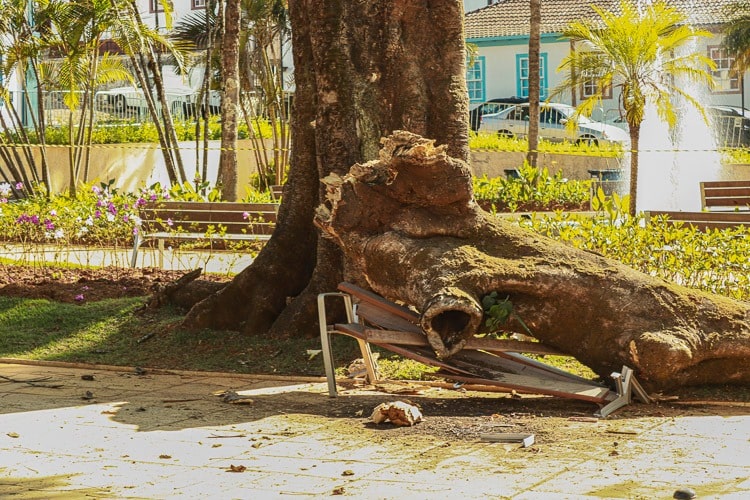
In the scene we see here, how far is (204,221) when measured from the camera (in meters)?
13.4

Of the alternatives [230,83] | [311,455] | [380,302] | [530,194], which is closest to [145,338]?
[380,302]

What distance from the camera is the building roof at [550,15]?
36.8m

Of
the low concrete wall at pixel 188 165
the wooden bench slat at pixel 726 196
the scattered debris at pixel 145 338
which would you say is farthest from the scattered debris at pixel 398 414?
the low concrete wall at pixel 188 165

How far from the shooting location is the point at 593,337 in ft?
23.0

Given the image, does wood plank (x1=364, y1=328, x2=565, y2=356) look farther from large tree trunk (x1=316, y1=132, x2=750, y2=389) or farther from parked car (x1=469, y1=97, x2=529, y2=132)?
parked car (x1=469, y1=97, x2=529, y2=132)

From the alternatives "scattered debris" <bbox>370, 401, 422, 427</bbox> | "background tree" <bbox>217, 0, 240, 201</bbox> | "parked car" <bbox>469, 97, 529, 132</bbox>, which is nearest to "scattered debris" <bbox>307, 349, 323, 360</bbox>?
"scattered debris" <bbox>370, 401, 422, 427</bbox>

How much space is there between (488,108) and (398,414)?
2969 cm

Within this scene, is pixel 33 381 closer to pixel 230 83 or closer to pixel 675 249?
pixel 675 249

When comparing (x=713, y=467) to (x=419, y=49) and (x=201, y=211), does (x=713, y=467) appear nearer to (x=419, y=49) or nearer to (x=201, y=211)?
(x=419, y=49)

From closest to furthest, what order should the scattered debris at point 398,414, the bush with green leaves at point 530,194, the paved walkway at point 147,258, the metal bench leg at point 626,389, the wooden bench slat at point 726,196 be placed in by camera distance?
the scattered debris at point 398,414
the metal bench leg at point 626,389
the paved walkway at point 147,258
the wooden bench slat at point 726,196
the bush with green leaves at point 530,194

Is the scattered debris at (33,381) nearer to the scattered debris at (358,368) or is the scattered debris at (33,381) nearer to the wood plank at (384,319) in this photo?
the scattered debris at (358,368)

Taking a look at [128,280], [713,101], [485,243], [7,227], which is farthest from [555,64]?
[485,243]

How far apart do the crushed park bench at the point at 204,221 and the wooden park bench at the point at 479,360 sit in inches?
221

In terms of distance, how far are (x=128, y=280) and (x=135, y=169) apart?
14.4m
